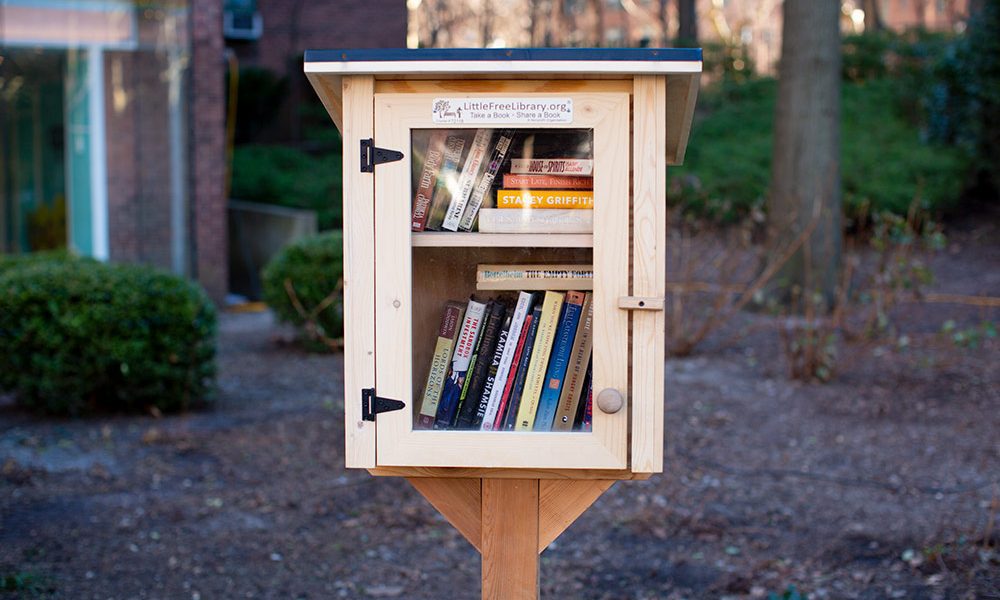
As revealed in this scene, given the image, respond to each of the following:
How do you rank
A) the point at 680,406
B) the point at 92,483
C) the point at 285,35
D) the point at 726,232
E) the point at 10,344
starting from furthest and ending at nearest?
1. the point at 285,35
2. the point at 726,232
3. the point at 680,406
4. the point at 10,344
5. the point at 92,483

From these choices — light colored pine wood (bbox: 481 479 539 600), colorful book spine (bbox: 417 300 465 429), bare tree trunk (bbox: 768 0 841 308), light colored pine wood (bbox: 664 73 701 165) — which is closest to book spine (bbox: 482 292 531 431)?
colorful book spine (bbox: 417 300 465 429)

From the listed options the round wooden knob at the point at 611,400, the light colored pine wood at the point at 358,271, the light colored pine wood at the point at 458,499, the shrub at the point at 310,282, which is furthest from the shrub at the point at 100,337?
the round wooden knob at the point at 611,400

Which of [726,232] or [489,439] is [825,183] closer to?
[726,232]

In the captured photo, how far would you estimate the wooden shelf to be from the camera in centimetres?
236

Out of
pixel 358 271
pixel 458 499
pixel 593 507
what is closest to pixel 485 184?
pixel 358 271

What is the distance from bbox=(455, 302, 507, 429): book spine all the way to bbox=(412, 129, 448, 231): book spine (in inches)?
10.3

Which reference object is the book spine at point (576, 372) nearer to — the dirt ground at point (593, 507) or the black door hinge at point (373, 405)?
the black door hinge at point (373, 405)

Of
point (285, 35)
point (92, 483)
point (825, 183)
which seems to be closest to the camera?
point (92, 483)

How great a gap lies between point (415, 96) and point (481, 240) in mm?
347

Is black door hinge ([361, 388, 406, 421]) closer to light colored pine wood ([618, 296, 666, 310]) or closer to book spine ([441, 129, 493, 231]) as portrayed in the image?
book spine ([441, 129, 493, 231])

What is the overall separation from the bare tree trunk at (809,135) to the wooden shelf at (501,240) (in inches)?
285

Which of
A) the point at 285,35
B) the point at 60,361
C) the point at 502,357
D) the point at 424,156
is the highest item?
the point at 285,35

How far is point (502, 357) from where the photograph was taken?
244 centimetres

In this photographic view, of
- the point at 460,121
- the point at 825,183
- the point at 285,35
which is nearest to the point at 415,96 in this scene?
the point at 460,121
